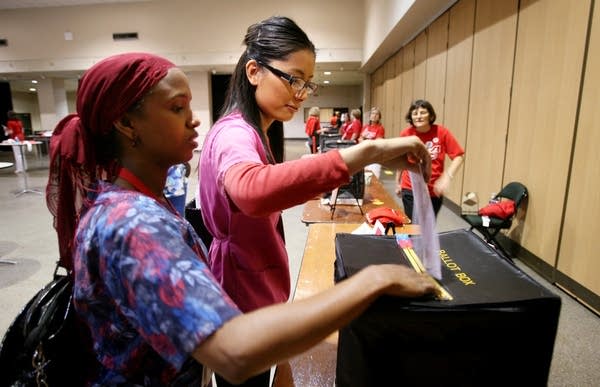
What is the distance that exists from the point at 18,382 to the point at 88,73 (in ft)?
1.75

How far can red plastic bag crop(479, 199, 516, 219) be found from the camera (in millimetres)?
3480

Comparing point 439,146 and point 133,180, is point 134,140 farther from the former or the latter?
point 439,146

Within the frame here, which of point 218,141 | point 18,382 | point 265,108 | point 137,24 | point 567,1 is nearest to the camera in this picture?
point 18,382

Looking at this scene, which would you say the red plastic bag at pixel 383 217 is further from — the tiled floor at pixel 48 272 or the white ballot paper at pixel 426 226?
the white ballot paper at pixel 426 226

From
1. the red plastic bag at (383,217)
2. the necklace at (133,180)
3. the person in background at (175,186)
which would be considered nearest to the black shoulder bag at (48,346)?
the necklace at (133,180)

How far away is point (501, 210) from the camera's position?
11.5ft

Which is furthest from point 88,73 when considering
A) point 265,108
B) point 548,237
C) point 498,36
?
point 498,36

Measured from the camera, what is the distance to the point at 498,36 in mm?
4258

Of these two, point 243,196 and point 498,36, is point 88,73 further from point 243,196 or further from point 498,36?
point 498,36

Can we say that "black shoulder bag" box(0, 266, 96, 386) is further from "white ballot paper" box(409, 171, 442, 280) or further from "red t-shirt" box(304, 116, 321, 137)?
"red t-shirt" box(304, 116, 321, 137)

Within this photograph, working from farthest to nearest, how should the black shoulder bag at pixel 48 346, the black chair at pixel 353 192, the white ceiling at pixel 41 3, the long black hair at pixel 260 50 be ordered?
the white ceiling at pixel 41 3, the black chair at pixel 353 192, the long black hair at pixel 260 50, the black shoulder bag at pixel 48 346

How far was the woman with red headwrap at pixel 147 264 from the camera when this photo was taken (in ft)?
1.52

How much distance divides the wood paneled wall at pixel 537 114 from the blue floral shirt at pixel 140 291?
3137 mm

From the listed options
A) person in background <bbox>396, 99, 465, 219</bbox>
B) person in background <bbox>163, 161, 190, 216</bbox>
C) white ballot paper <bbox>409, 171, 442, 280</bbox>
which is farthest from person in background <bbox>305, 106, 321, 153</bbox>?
white ballot paper <bbox>409, 171, 442, 280</bbox>
